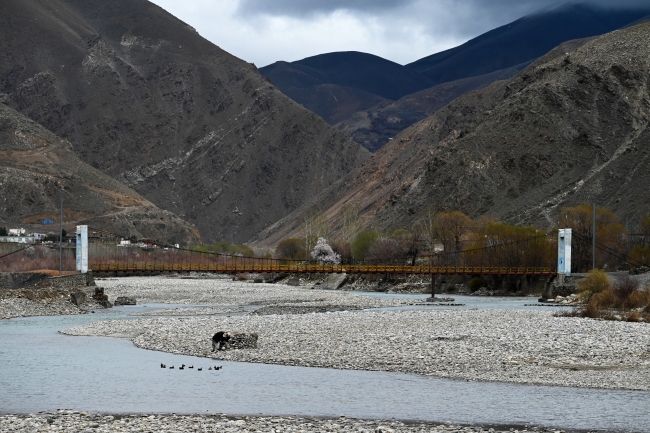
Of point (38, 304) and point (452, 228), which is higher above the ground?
point (452, 228)

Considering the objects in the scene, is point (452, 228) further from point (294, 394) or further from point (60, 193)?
point (294, 394)

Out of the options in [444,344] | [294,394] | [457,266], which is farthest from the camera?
[457,266]

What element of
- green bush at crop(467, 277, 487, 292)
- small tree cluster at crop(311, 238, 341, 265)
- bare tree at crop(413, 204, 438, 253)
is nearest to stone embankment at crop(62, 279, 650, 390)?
green bush at crop(467, 277, 487, 292)

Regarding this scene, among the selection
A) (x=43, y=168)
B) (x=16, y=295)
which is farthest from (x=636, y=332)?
(x=43, y=168)

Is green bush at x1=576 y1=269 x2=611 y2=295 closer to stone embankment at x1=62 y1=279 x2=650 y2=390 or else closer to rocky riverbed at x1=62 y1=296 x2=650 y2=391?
stone embankment at x1=62 y1=279 x2=650 y2=390

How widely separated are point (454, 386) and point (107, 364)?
1046 centimetres

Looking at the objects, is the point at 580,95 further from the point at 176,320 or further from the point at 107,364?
the point at 107,364

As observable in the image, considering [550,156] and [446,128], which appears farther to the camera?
[446,128]

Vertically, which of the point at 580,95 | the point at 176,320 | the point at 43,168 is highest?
the point at 580,95

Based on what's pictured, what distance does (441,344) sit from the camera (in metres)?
29.5

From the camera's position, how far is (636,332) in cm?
A: 3225

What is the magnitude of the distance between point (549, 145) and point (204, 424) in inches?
4780

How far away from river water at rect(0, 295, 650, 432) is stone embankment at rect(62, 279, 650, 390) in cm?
130

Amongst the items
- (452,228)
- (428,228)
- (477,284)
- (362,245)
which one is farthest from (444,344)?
(428,228)
